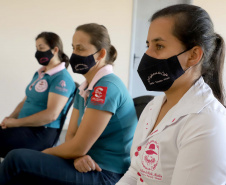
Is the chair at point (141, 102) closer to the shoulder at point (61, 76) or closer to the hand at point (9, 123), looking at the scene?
the shoulder at point (61, 76)

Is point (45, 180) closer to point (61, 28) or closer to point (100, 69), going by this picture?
point (100, 69)

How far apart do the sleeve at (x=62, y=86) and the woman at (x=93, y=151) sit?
47 cm

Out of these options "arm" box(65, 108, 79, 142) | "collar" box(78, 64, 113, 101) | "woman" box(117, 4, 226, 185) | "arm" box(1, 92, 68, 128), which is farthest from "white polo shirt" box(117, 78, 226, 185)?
"arm" box(1, 92, 68, 128)

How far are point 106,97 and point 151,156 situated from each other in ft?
1.72

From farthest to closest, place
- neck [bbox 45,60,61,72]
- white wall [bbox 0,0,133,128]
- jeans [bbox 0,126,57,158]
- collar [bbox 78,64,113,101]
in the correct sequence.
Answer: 1. white wall [bbox 0,0,133,128]
2. neck [bbox 45,60,61,72]
3. jeans [bbox 0,126,57,158]
4. collar [bbox 78,64,113,101]

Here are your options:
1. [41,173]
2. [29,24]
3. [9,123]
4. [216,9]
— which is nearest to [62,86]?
[9,123]

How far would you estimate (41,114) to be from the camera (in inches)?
81.3

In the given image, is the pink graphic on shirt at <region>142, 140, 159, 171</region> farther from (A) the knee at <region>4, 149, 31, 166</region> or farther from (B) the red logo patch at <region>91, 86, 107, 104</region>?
(A) the knee at <region>4, 149, 31, 166</region>

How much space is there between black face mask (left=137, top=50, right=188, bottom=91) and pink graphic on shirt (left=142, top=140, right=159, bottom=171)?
23 centimetres

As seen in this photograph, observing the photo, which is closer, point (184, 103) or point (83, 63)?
point (184, 103)

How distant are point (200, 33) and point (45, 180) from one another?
99 centimetres

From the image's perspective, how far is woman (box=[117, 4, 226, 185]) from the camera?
2.70 feet

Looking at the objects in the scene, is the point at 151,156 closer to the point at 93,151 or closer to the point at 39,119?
the point at 93,151

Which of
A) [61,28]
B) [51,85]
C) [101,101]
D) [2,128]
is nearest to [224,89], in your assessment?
[101,101]
